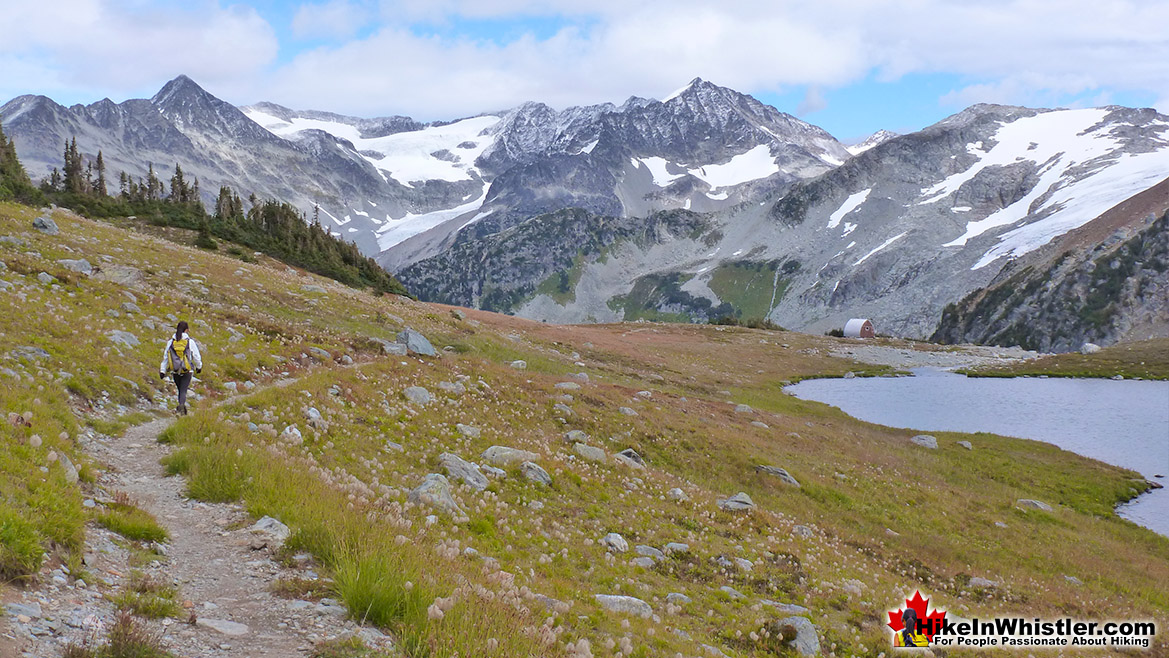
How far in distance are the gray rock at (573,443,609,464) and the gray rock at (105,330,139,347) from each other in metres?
14.5

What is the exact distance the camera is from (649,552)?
46.7 ft

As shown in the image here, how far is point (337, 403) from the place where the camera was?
698 inches

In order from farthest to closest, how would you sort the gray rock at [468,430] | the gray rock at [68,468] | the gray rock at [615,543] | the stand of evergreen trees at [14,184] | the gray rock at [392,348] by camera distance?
the stand of evergreen trees at [14,184] < the gray rock at [392,348] < the gray rock at [468,430] < the gray rock at [615,543] < the gray rock at [68,468]

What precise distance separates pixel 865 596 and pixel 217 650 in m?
13.5

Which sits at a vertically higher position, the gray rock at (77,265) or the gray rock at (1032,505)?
the gray rock at (77,265)

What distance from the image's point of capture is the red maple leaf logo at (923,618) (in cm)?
1284

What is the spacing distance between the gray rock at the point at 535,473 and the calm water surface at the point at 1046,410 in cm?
3116

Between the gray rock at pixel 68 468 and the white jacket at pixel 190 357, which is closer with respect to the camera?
the gray rock at pixel 68 468

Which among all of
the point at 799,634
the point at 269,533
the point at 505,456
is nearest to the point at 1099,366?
the point at 505,456

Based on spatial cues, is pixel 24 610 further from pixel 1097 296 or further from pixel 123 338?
pixel 1097 296

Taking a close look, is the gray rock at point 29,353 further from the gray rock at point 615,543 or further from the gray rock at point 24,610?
the gray rock at point 615,543

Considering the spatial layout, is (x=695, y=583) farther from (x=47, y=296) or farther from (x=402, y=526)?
(x=47, y=296)

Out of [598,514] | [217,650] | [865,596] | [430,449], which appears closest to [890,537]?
[865,596]

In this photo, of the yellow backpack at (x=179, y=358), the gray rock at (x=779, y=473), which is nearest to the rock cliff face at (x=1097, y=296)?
the gray rock at (x=779, y=473)
